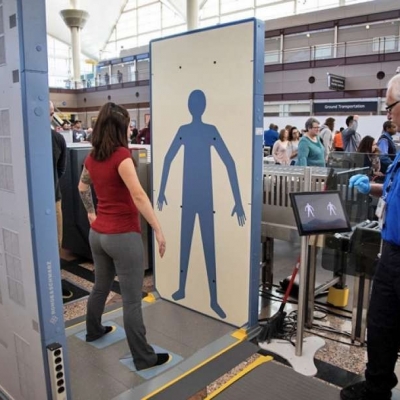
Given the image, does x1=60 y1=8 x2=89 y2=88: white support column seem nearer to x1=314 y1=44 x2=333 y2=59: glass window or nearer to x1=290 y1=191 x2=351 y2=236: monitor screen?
x1=314 y1=44 x2=333 y2=59: glass window

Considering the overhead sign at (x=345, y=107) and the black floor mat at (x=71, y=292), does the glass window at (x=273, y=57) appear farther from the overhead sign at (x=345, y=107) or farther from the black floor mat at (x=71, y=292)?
the black floor mat at (x=71, y=292)

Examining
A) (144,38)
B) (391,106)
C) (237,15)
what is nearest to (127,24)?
(144,38)

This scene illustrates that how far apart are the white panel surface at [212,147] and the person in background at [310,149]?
6.84ft

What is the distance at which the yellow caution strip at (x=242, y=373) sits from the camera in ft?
7.13

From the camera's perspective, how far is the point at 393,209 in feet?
5.85

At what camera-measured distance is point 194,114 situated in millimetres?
2969

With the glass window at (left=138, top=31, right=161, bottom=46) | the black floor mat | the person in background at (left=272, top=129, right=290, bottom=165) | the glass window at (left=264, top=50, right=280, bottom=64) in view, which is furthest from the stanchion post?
the glass window at (left=138, top=31, right=161, bottom=46)

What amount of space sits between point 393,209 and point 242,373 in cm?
127

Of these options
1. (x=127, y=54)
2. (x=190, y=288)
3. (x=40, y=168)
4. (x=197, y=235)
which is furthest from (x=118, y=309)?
(x=127, y=54)

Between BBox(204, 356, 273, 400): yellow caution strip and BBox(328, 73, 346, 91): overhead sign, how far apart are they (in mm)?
11536

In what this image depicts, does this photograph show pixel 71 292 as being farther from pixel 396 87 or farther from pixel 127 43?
pixel 127 43

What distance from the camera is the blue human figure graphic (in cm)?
284

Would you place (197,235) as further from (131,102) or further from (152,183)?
(131,102)

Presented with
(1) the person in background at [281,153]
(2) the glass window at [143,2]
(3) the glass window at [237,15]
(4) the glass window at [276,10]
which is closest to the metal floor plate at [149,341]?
(1) the person in background at [281,153]
